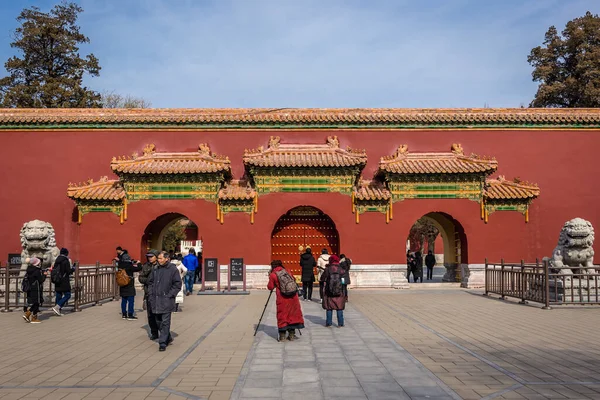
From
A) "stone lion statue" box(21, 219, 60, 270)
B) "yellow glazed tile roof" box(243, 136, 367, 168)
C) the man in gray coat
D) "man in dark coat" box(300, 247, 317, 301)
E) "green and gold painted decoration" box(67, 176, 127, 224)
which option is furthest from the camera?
"green and gold painted decoration" box(67, 176, 127, 224)

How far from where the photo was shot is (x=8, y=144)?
2242 centimetres

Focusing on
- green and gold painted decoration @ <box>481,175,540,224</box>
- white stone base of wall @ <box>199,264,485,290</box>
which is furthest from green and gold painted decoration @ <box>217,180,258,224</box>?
green and gold painted decoration @ <box>481,175,540,224</box>

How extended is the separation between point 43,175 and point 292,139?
35.4 feet

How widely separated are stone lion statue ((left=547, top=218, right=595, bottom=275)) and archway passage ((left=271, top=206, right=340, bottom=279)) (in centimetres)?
870

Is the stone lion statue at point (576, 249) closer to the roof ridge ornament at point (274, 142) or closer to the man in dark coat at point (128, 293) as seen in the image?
the man in dark coat at point (128, 293)

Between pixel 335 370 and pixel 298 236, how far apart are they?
1464cm

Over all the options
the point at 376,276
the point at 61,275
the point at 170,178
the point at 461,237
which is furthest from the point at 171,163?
the point at 461,237

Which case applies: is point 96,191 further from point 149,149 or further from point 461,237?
point 461,237

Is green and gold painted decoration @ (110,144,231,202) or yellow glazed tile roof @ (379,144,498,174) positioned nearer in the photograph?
green and gold painted decoration @ (110,144,231,202)

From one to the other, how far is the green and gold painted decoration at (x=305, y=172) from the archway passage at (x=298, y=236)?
1343mm

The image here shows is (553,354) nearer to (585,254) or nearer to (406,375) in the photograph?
(406,375)

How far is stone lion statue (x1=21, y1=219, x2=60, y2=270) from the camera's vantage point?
1461cm

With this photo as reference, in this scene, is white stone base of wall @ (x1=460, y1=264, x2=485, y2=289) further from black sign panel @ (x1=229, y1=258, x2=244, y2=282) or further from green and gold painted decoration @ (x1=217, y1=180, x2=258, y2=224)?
black sign panel @ (x1=229, y1=258, x2=244, y2=282)

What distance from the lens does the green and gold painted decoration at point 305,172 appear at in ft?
66.7
